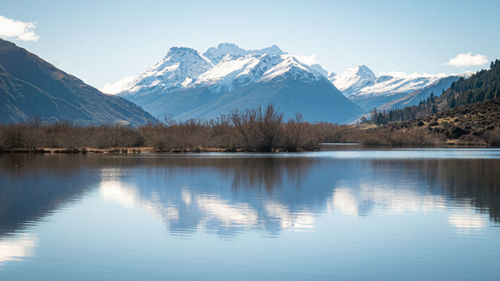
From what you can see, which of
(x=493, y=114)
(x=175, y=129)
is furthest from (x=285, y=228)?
(x=493, y=114)

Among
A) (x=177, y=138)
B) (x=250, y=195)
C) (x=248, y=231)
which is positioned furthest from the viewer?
(x=177, y=138)

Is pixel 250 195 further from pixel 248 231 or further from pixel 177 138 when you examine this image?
pixel 177 138

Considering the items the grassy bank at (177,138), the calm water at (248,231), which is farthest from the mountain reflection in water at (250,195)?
the grassy bank at (177,138)

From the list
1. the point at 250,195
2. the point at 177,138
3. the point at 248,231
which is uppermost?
the point at 177,138

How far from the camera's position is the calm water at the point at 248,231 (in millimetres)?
13336

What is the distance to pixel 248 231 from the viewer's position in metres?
18.0

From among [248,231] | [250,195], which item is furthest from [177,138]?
[248,231]

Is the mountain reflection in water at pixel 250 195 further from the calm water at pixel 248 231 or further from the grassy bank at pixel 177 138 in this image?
the grassy bank at pixel 177 138

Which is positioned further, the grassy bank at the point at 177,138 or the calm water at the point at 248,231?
the grassy bank at the point at 177,138

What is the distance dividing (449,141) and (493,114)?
1546 centimetres

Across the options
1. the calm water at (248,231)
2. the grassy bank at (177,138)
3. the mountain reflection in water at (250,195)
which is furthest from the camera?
the grassy bank at (177,138)

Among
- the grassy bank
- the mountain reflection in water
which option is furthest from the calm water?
the grassy bank

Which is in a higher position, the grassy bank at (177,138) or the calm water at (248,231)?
the grassy bank at (177,138)

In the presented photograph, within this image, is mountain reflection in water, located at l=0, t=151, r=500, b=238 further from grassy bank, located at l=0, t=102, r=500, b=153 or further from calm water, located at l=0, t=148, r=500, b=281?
grassy bank, located at l=0, t=102, r=500, b=153
